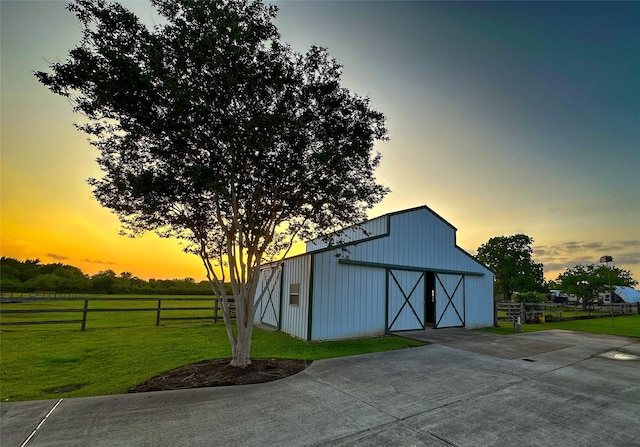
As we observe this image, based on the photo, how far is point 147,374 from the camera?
5.82m

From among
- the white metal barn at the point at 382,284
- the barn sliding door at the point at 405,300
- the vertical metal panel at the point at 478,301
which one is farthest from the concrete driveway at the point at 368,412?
the vertical metal panel at the point at 478,301

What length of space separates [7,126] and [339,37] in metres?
9.14

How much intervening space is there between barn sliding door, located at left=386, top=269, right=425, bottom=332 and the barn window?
11.9 feet

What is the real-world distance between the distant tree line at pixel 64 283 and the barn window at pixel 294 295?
2993 cm

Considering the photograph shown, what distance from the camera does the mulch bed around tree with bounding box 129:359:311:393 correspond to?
5.22 metres

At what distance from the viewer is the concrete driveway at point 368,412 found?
336 centimetres

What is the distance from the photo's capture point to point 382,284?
37.8 ft

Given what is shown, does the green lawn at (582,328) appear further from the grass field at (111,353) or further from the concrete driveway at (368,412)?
the concrete driveway at (368,412)

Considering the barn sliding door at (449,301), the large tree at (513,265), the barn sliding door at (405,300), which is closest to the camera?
the barn sliding door at (405,300)

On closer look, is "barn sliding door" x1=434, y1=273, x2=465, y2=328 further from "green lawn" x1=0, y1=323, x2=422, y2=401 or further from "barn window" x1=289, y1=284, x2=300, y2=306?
"barn window" x1=289, y1=284, x2=300, y2=306

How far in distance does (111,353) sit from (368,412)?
7.16 metres

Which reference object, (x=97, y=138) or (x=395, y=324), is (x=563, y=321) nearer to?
(x=395, y=324)

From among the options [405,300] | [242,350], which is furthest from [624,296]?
[242,350]

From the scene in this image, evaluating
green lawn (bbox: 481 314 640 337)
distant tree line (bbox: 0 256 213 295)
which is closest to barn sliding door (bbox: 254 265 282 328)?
green lawn (bbox: 481 314 640 337)
